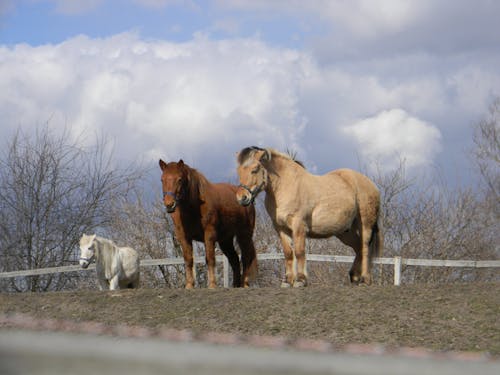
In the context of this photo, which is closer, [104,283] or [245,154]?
[245,154]

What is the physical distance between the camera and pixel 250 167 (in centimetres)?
996

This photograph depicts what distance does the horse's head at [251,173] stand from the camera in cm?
978

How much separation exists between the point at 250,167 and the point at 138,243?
11.3 meters

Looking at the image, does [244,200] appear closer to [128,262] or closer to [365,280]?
[365,280]

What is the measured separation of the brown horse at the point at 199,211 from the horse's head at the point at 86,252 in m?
1.50

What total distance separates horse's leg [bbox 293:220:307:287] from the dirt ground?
798 millimetres

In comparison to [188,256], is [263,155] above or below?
above

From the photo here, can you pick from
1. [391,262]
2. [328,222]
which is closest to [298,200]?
[328,222]

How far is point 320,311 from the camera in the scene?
8.39 meters

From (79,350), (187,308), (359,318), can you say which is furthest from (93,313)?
(79,350)

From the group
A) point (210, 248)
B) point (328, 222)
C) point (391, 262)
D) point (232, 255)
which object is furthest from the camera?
point (391, 262)

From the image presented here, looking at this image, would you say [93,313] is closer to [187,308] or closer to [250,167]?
[187,308]

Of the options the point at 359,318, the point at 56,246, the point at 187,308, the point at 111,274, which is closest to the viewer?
the point at 359,318

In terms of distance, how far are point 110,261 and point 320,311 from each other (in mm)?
4666
